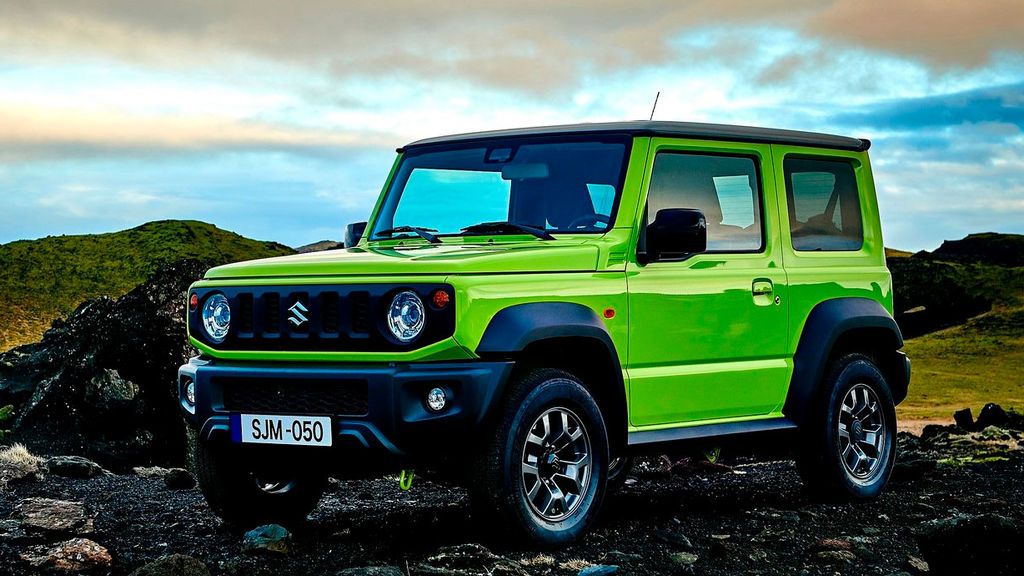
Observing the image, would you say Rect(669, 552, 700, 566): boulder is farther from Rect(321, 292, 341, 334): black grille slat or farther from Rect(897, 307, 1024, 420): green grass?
Rect(897, 307, 1024, 420): green grass

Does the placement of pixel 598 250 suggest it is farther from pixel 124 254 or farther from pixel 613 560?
pixel 124 254

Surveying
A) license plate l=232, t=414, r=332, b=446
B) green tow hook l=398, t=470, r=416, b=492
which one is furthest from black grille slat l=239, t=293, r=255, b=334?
green tow hook l=398, t=470, r=416, b=492

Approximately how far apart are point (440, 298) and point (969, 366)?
37.9 m

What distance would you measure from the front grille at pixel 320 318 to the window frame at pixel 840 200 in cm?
314

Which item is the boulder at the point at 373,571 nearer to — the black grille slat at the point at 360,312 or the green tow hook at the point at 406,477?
the green tow hook at the point at 406,477

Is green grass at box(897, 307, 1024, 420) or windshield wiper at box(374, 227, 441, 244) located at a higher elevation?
windshield wiper at box(374, 227, 441, 244)

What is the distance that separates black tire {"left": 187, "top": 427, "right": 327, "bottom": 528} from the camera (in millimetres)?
7293

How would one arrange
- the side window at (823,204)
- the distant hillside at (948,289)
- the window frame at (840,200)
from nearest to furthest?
the window frame at (840,200) < the side window at (823,204) < the distant hillside at (948,289)

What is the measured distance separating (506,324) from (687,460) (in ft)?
17.8

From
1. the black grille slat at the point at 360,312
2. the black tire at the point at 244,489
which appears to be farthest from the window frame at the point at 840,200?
the black tire at the point at 244,489

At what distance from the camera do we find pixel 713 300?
7.57 m

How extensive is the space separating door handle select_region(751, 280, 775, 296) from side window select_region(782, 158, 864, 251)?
51cm

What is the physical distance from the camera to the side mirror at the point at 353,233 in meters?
8.21

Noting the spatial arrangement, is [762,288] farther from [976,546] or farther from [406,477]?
[406,477]
